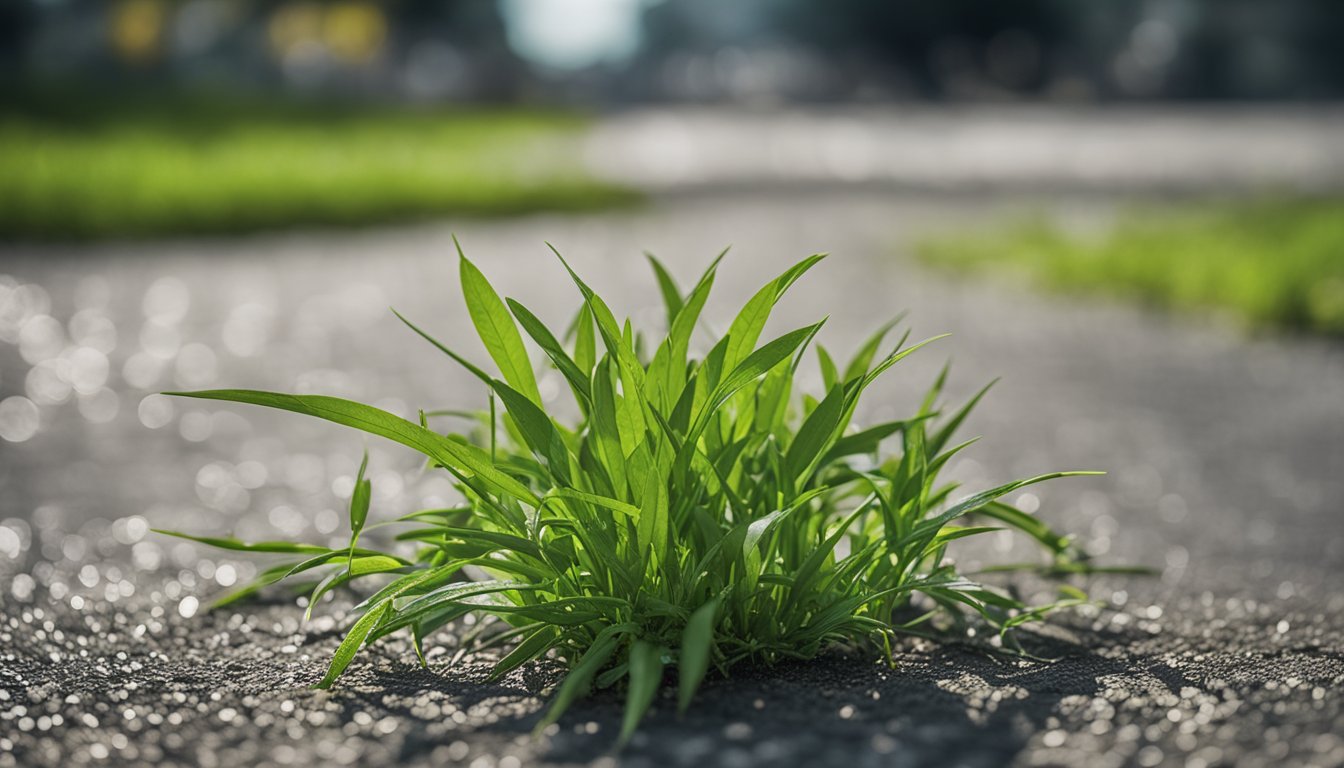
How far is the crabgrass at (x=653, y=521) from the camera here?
1.92 m

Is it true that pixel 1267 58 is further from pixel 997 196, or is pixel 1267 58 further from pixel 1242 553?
pixel 1242 553

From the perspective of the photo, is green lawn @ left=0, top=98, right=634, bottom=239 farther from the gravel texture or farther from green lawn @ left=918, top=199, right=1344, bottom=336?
green lawn @ left=918, top=199, right=1344, bottom=336

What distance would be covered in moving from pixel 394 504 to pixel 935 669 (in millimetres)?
1871

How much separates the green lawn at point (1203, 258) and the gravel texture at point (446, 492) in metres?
0.23

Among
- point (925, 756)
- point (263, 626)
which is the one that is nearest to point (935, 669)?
point (925, 756)

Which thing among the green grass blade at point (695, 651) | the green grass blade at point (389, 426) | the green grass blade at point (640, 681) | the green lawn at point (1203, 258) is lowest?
the green lawn at point (1203, 258)

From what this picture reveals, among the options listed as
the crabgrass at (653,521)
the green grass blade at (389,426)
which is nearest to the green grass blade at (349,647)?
the crabgrass at (653,521)

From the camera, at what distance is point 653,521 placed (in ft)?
6.21

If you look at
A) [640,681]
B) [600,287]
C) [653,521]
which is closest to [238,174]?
[600,287]

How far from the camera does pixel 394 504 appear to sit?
3.54m

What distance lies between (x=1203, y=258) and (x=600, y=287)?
3279 mm

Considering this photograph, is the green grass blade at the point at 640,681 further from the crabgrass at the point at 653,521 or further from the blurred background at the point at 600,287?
the blurred background at the point at 600,287

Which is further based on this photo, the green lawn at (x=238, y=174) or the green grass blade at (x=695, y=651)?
the green lawn at (x=238, y=174)

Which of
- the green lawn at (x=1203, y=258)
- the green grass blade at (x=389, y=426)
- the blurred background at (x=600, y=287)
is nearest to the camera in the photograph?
the green grass blade at (x=389, y=426)
